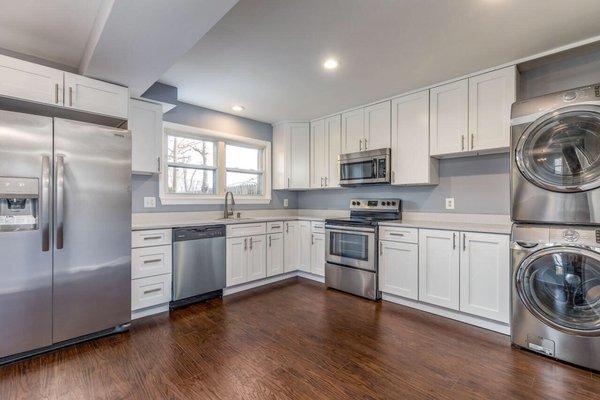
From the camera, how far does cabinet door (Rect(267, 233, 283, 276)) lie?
3984 millimetres

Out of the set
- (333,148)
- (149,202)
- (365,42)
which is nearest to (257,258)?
(149,202)

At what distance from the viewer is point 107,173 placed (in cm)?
243

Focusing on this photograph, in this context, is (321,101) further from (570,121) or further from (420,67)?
(570,121)

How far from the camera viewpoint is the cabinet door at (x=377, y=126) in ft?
11.9

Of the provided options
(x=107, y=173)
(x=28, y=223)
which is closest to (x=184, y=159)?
(x=107, y=173)

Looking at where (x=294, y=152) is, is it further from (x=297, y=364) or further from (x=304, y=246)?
(x=297, y=364)

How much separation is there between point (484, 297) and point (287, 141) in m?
3.24

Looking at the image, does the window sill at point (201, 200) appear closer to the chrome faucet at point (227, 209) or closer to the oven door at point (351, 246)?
the chrome faucet at point (227, 209)

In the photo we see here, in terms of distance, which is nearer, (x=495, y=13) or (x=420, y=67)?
(x=495, y=13)

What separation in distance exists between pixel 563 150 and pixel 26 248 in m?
3.94

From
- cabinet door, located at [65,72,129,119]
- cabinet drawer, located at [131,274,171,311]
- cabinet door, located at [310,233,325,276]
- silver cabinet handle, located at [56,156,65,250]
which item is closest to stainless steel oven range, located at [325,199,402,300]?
cabinet door, located at [310,233,325,276]

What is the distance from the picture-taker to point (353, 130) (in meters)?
3.99

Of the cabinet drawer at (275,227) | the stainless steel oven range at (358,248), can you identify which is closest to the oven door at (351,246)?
the stainless steel oven range at (358,248)

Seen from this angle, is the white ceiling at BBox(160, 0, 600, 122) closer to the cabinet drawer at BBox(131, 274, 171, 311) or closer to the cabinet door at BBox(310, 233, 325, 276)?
the cabinet door at BBox(310, 233, 325, 276)
